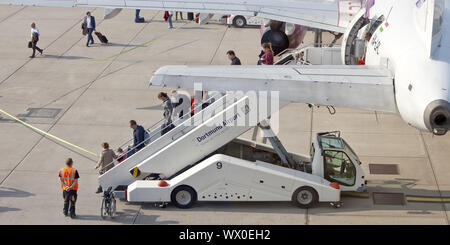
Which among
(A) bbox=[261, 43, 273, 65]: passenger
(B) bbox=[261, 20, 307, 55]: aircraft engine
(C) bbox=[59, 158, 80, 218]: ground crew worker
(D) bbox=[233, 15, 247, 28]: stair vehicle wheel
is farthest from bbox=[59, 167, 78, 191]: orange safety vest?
(D) bbox=[233, 15, 247, 28]: stair vehicle wheel

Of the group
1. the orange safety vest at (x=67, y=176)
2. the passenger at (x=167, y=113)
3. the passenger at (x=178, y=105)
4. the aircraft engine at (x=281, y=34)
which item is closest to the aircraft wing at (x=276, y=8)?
the aircraft engine at (x=281, y=34)

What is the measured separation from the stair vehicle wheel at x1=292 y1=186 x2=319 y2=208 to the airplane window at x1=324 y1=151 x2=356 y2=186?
2.42 ft

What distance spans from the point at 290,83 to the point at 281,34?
10.6 metres

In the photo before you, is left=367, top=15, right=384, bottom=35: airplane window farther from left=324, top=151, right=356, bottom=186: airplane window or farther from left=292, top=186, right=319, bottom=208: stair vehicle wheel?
left=292, top=186, right=319, bottom=208: stair vehicle wheel

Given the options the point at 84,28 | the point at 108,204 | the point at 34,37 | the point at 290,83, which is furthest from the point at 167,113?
the point at 84,28

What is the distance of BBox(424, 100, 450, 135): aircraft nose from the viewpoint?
1608 centimetres

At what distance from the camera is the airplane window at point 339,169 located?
19.4 meters

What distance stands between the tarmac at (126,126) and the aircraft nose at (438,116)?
10.3 feet

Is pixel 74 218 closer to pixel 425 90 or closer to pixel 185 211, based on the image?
pixel 185 211

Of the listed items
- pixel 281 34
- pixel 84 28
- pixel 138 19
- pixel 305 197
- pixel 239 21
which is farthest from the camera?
pixel 138 19

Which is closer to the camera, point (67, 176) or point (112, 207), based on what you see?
point (67, 176)

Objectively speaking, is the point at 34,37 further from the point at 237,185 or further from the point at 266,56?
the point at 237,185

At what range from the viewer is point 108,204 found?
60.3ft

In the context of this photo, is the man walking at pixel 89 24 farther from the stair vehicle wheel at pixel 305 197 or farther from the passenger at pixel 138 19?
the stair vehicle wheel at pixel 305 197
